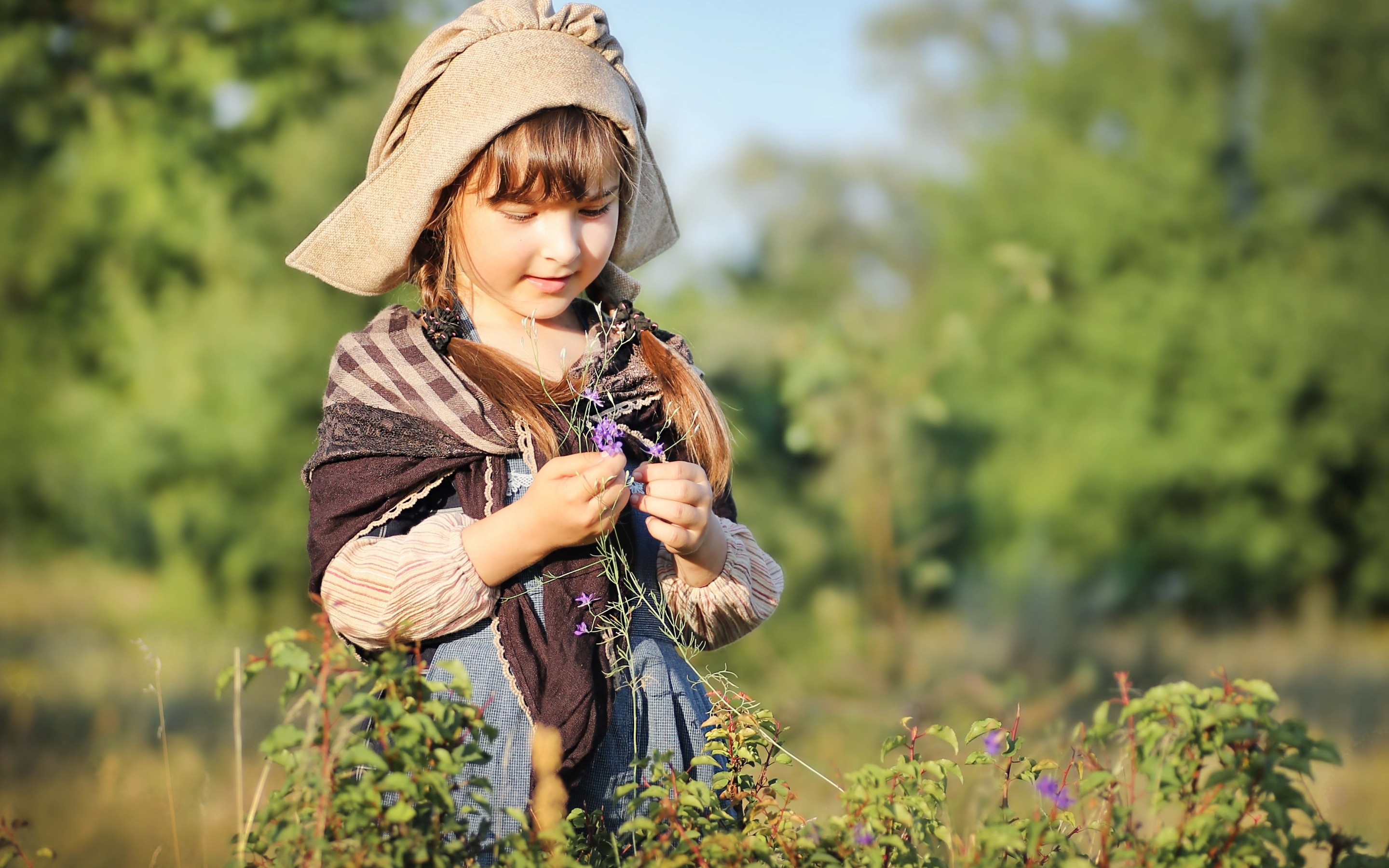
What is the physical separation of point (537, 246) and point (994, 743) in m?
1.11

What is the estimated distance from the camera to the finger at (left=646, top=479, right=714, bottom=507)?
6.33ft

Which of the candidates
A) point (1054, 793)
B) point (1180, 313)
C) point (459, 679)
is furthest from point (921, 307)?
point (459, 679)

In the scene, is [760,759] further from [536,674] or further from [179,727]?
[179,727]

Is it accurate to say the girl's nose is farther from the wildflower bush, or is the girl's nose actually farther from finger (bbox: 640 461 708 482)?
the wildflower bush

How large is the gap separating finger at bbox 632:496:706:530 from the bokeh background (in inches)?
32.1

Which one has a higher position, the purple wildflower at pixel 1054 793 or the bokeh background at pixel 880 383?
the bokeh background at pixel 880 383

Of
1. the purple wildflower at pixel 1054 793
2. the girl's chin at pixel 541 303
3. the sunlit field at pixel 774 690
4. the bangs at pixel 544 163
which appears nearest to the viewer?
the purple wildflower at pixel 1054 793

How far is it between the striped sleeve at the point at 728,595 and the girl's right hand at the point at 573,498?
34 centimetres

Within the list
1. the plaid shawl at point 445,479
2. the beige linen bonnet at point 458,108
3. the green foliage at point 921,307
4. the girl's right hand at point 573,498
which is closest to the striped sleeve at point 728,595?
the plaid shawl at point 445,479

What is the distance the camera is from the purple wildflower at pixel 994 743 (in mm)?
1754

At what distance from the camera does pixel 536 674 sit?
1.95 meters

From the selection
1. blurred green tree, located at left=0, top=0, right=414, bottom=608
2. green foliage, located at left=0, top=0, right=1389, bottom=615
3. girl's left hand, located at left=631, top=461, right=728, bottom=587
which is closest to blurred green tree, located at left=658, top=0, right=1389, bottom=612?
green foliage, located at left=0, top=0, right=1389, bottom=615

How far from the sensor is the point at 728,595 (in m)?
2.19

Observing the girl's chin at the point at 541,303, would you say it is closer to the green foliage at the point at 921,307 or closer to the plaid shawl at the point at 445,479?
the plaid shawl at the point at 445,479
